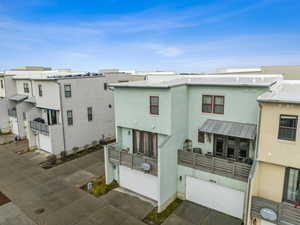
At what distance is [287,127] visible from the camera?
7699 millimetres

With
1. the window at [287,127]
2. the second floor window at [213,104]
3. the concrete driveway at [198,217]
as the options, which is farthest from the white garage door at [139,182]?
the window at [287,127]

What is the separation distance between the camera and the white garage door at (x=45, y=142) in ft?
62.0

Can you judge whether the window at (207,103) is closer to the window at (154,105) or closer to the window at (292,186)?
the window at (154,105)

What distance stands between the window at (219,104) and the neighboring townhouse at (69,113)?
14.0 m

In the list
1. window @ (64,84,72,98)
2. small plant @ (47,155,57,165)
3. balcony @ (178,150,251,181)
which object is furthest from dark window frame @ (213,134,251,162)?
small plant @ (47,155,57,165)

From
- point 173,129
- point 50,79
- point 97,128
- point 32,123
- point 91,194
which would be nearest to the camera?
point 173,129

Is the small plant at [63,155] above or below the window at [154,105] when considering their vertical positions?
below

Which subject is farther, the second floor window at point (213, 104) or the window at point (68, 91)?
the window at point (68, 91)

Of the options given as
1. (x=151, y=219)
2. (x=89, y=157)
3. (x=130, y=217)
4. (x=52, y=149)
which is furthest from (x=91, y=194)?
(x=52, y=149)

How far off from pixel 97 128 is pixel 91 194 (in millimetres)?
9674

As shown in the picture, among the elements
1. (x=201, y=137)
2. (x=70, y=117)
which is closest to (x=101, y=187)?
(x=201, y=137)

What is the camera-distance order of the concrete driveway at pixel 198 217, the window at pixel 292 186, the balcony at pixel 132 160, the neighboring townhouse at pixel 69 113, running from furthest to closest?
the neighboring townhouse at pixel 69 113
the balcony at pixel 132 160
the concrete driveway at pixel 198 217
the window at pixel 292 186

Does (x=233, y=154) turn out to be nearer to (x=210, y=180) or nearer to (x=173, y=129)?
(x=210, y=180)

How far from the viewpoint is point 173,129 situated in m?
11.2
